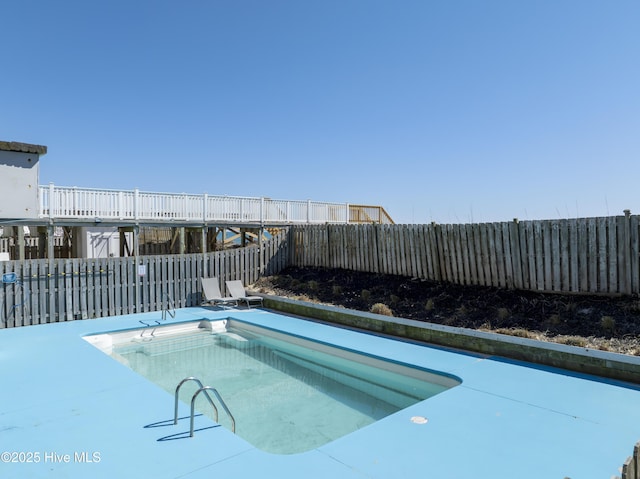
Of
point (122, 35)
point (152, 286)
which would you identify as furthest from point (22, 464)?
point (122, 35)

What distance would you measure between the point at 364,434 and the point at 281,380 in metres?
2.86

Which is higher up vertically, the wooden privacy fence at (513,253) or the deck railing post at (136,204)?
the deck railing post at (136,204)

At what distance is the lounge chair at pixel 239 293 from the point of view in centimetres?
1193

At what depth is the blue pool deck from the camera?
3.30 metres

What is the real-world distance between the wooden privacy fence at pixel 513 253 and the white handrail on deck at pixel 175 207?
5134 mm

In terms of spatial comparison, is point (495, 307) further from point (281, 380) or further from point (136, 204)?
point (136, 204)

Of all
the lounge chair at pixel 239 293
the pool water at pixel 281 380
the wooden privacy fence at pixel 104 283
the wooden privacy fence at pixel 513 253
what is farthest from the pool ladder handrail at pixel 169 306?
the wooden privacy fence at pixel 513 253

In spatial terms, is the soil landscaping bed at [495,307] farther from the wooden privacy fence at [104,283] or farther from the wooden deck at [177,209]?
the wooden deck at [177,209]

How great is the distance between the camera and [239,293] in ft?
40.5

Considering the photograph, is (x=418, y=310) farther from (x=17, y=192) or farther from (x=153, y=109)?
(x=153, y=109)

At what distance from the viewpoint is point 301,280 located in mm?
12891

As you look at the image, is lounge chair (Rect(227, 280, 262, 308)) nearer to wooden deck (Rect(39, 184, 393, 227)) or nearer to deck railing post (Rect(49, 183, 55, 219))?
wooden deck (Rect(39, 184, 393, 227))

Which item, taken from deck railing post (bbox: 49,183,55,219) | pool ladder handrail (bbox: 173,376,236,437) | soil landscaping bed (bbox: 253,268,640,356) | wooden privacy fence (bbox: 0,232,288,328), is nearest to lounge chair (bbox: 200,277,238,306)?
wooden privacy fence (bbox: 0,232,288,328)

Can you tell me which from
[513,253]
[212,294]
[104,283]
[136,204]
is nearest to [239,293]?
[212,294]
